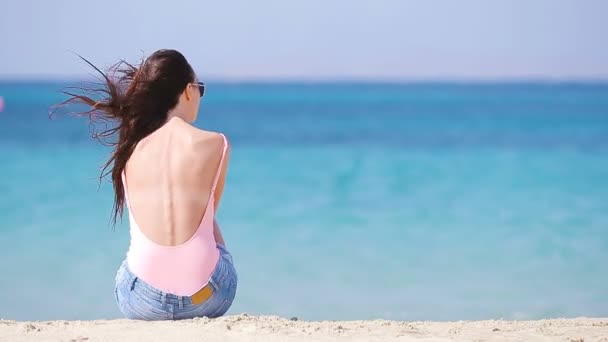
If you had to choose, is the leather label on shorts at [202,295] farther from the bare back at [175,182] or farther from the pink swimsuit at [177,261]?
the bare back at [175,182]

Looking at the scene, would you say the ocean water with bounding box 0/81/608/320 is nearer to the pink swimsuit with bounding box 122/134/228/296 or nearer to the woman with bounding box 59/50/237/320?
the woman with bounding box 59/50/237/320

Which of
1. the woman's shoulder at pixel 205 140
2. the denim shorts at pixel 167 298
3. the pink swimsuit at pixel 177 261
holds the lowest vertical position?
the denim shorts at pixel 167 298

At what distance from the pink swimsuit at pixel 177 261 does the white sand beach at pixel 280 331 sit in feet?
0.45

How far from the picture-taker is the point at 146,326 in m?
3.29

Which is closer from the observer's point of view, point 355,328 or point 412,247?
point 355,328

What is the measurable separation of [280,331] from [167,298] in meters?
0.40

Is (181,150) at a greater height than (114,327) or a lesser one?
greater

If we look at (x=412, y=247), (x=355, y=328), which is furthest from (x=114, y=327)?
(x=412, y=247)

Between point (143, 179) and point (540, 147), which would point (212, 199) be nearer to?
point (143, 179)

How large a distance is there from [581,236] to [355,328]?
4.90m

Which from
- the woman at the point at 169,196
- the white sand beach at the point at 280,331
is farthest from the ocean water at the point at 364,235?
the woman at the point at 169,196

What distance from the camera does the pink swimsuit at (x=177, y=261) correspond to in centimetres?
329

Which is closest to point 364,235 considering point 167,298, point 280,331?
point 280,331

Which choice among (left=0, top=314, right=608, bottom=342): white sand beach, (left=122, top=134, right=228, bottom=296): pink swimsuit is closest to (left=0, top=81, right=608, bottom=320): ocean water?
(left=0, top=314, right=608, bottom=342): white sand beach
